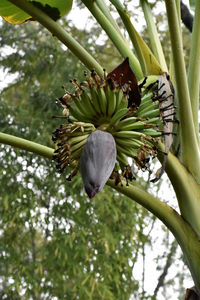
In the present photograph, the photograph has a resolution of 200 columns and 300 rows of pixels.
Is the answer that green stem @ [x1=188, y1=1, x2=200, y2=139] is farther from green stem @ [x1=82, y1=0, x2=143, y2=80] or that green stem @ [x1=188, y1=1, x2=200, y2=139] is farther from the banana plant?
green stem @ [x1=82, y1=0, x2=143, y2=80]

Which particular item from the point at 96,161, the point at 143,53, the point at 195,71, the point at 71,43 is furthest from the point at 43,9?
the point at 96,161

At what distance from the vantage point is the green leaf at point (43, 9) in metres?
1.09

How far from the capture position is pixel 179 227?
37.5 inches

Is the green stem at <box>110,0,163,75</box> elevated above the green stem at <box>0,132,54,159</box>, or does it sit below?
above

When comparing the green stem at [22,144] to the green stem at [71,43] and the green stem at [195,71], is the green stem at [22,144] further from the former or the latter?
the green stem at [195,71]

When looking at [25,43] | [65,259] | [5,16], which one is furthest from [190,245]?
[25,43]

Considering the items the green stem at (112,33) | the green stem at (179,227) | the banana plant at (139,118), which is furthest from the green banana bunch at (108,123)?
the green stem at (112,33)

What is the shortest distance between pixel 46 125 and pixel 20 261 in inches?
33.3

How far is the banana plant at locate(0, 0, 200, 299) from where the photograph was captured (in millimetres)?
813

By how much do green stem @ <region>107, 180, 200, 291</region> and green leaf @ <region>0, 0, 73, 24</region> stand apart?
0.47m

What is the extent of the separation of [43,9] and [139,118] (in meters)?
0.46

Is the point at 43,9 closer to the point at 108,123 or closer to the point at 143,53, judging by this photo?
the point at 143,53

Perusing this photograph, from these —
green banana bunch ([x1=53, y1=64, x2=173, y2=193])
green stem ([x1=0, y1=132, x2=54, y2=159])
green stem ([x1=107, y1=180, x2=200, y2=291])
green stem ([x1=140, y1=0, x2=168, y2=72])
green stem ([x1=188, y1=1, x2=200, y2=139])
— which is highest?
green stem ([x1=140, y1=0, x2=168, y2=72])

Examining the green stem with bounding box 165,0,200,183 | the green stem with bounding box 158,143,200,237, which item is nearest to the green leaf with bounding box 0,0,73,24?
the green stem with bounding box 165,0,200,183
